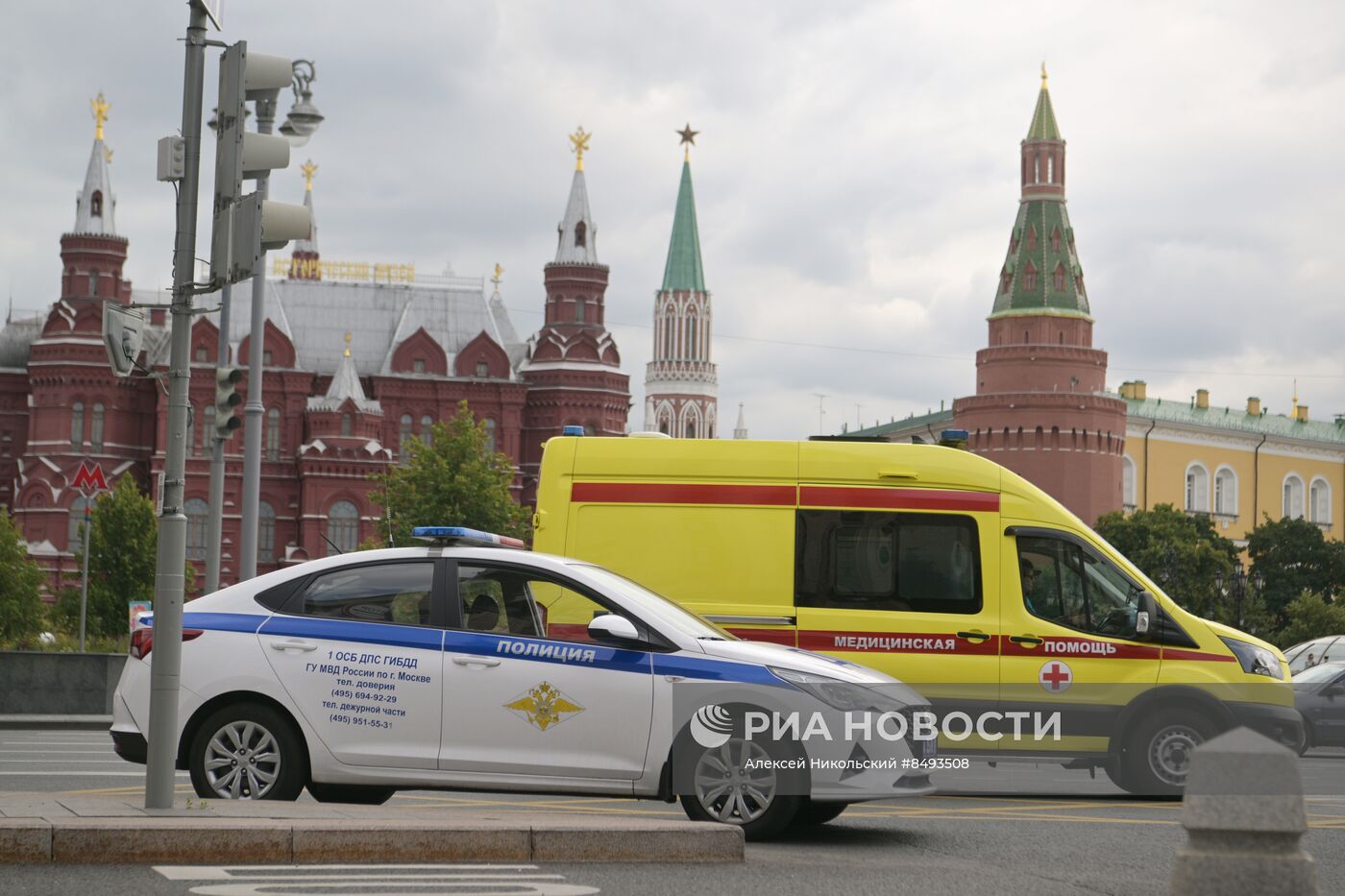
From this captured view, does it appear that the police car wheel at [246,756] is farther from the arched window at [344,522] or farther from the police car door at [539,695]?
the arched window at [344,522]

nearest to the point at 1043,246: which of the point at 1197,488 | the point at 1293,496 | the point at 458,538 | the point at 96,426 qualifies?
the point at 1197,488

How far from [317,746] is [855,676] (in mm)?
2828

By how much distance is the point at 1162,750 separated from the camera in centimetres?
1282

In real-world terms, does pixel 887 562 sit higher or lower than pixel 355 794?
higher

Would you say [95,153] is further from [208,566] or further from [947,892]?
[947,892]

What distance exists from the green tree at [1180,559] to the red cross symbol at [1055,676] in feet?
243

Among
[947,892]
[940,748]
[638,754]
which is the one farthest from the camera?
[940,748]

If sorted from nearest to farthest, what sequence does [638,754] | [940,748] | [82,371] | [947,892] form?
1. [947,892]
2. [638,754]
3. [940,748]
4. [82,371]

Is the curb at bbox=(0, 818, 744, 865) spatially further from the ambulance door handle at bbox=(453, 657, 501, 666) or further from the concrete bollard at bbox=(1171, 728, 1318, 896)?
the concrete bollard at bbox=(1171, 728, 1318, 896)

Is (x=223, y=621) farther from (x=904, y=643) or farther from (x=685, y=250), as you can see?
(x=685, y=250)

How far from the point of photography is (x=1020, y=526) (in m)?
13.2

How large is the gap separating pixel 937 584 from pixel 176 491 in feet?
19.3

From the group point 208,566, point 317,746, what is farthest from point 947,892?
point 208,566

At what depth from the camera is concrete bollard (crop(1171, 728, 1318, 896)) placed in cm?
505
